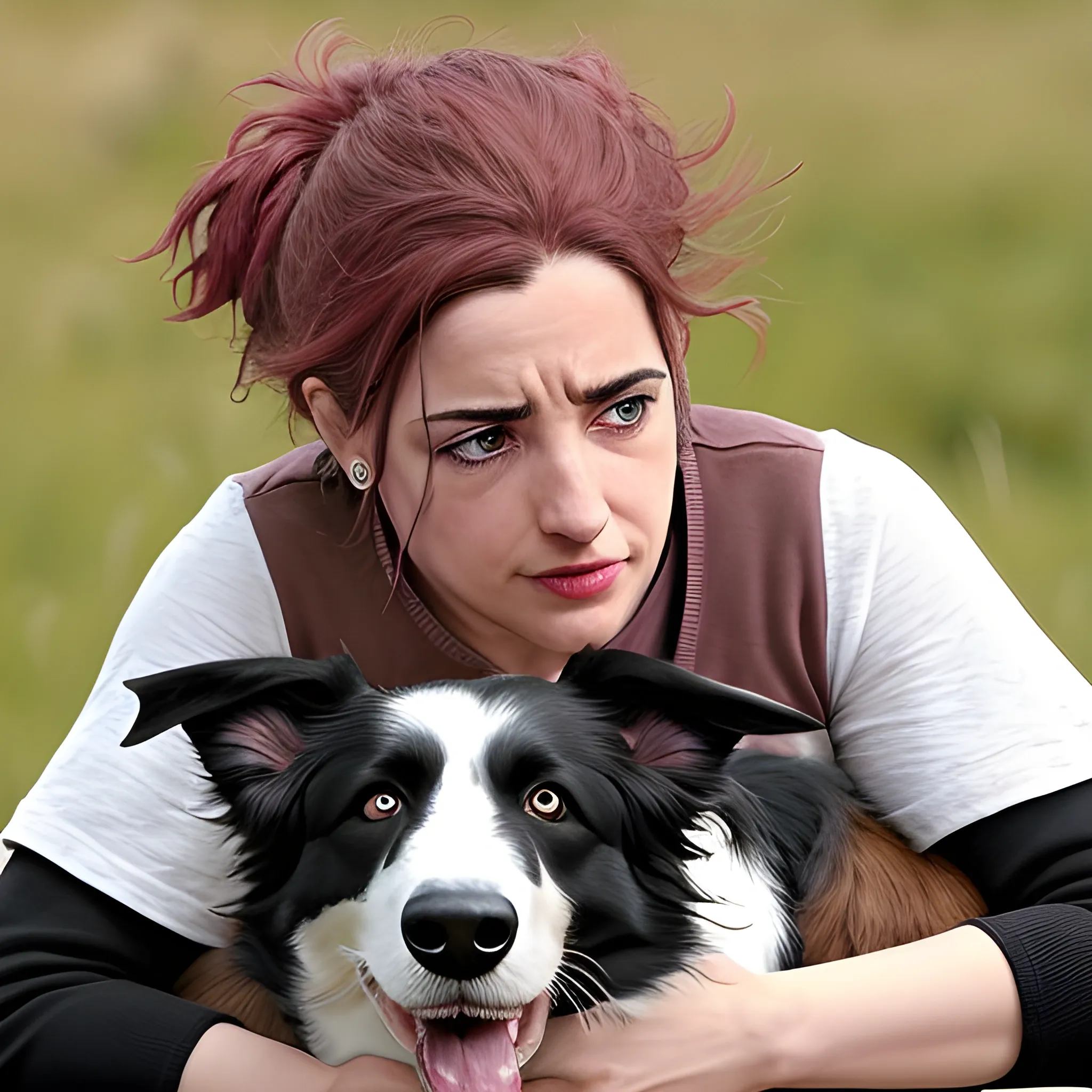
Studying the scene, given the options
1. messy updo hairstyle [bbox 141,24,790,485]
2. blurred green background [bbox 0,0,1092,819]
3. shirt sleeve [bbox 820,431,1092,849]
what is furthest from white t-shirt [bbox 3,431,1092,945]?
blurred green background [bbox 0,0,1092,819]

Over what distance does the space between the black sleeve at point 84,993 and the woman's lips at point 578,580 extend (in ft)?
1.80

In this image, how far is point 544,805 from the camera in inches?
52.4

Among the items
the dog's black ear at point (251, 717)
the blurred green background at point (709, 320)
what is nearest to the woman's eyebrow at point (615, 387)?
the dog's black ear at point (251, 717)

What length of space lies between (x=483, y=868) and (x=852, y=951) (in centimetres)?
56

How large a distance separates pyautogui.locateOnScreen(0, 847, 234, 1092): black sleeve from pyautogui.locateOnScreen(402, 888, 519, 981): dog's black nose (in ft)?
1.28

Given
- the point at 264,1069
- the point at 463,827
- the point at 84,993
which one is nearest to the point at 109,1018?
the point at 84,993

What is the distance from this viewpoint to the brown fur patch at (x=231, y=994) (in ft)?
4.90

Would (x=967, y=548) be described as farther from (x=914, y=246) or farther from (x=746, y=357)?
(x=914, y=246)

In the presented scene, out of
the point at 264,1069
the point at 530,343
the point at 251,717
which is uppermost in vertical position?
the point at 530,343

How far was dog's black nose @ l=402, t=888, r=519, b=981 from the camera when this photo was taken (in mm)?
1192

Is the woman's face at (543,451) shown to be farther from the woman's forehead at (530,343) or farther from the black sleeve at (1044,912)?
the black sleeve at (1044,912)

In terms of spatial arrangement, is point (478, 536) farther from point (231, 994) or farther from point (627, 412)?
point (231, 994)

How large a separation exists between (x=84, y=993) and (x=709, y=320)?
7.78 ft

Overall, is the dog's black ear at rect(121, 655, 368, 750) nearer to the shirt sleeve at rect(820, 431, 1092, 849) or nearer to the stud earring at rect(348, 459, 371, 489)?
the stud earring at rect(348, 459, 371, 489)
